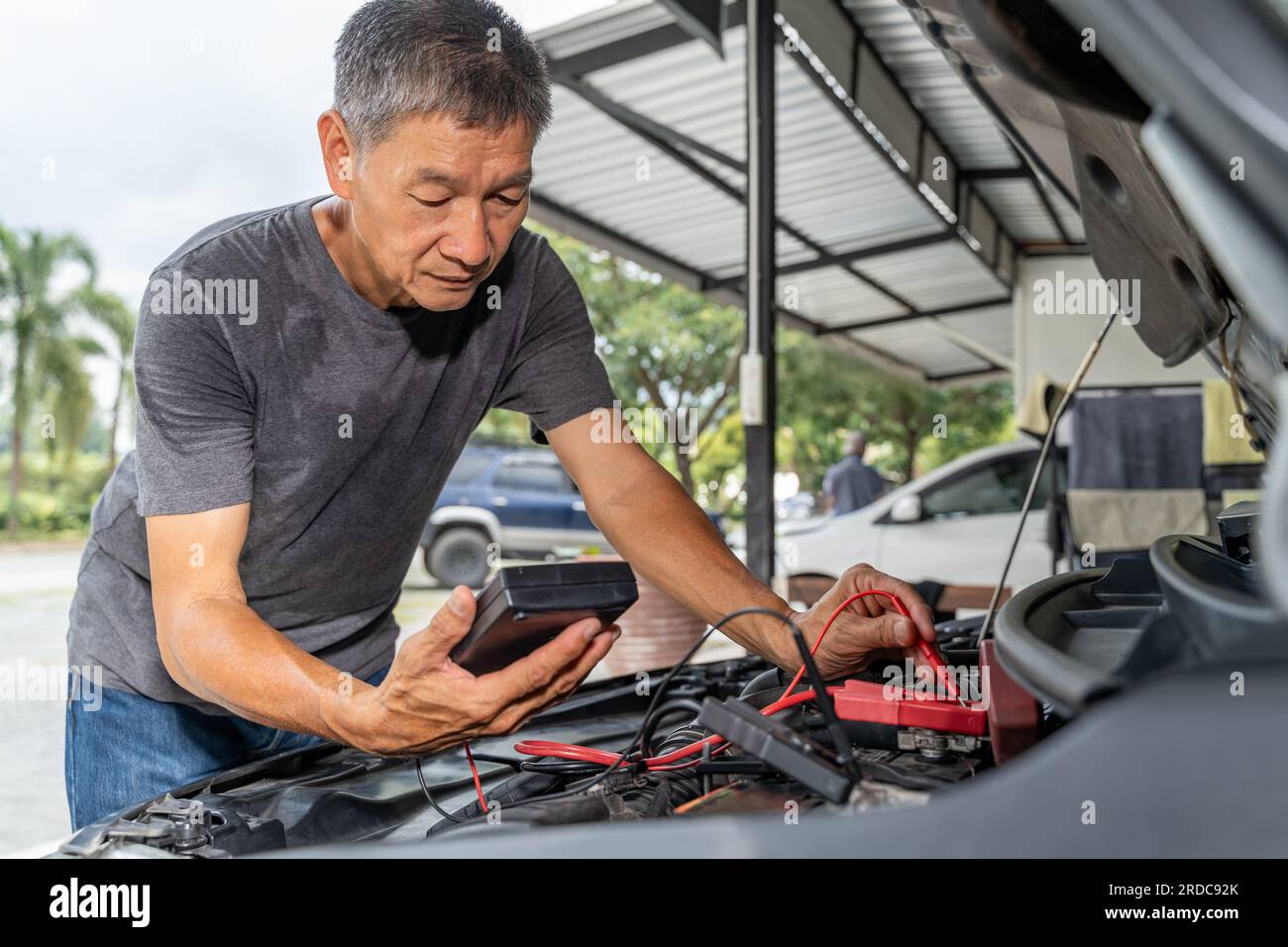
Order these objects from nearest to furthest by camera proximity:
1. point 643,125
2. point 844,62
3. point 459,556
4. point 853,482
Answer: point 844,62, point 643,125, point 853,482, point 459,556

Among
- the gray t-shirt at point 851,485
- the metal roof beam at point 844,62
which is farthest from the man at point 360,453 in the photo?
the gray t-shirt at point 851,485

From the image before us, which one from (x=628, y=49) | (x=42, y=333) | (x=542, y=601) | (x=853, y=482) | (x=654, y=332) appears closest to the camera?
(x=542, y=601)

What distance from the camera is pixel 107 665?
5.20 feet

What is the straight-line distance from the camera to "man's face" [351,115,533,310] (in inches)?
45.8

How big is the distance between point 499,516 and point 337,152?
9614 mm

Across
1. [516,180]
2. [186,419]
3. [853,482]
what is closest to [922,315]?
[853,482]

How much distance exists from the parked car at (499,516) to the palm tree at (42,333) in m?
10.8

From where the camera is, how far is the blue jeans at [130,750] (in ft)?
5.07

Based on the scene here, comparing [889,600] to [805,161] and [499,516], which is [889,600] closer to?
[805,161]

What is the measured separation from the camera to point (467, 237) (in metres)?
1.20

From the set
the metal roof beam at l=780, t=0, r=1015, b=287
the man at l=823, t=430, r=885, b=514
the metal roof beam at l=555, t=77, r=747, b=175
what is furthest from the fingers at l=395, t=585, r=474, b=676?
the man at l=823, t=430, r=885, b=514

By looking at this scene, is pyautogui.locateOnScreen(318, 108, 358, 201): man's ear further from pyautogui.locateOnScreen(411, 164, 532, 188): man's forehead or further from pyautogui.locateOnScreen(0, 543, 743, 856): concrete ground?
A: pyautogui.locateOnScreen(0, 543, 743, 856): concrete ground
